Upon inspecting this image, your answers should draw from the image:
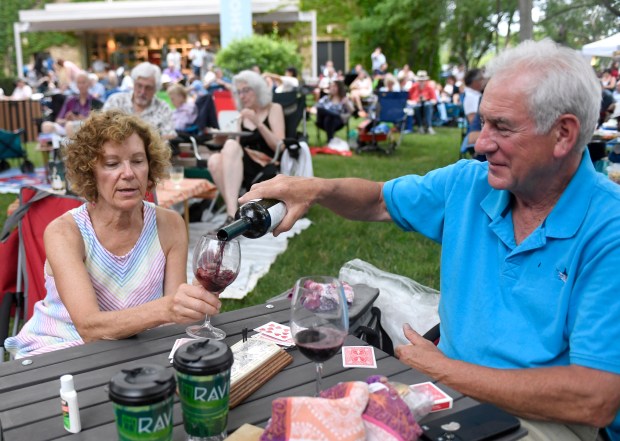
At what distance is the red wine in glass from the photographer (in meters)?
1.34

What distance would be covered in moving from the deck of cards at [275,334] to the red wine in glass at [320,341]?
44 centimetres

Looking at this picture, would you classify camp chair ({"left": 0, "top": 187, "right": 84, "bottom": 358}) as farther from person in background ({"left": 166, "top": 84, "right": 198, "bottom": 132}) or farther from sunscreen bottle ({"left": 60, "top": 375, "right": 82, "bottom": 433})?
person in background ({"left": 166, "top": 84, "right": 198, "bottom": 132})

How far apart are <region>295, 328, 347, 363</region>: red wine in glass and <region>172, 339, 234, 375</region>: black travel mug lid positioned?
8.3 inches

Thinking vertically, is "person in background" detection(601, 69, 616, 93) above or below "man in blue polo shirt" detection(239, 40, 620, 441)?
above

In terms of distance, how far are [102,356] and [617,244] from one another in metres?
1.44

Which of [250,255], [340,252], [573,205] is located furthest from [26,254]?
[340,252]

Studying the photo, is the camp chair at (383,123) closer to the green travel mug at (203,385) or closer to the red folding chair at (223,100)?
the red folding chair at (223,100)

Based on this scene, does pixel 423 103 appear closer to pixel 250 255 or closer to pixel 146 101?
pixel 146 101

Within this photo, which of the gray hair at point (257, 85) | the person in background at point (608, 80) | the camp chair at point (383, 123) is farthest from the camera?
the person in background at point (608, 80)

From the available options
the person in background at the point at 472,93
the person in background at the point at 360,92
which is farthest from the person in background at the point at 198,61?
the person in background at the point at 472,93

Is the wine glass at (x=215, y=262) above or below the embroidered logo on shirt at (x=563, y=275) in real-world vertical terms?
above

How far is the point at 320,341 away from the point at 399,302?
1.90m

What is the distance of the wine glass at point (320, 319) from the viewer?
1351mm

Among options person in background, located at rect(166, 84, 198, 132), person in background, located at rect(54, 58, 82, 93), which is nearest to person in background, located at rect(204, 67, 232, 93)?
person in background, located at rect(54, 58, 82, 93)
